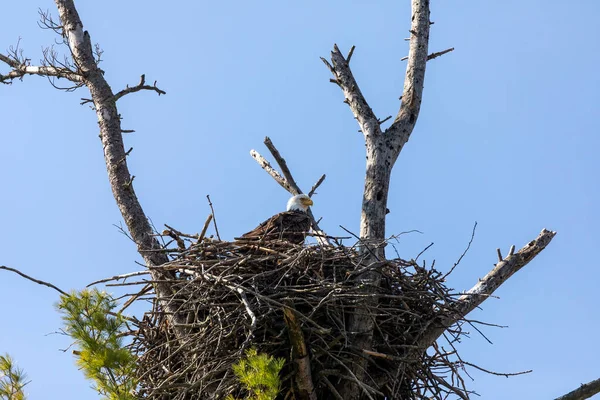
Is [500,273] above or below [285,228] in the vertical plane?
below

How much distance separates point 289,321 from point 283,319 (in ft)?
1.06

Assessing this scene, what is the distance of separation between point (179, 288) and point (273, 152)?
242 centimetres

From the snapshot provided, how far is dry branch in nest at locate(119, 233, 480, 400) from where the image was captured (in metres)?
7.56

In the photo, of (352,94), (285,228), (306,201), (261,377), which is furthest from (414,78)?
(261,377)

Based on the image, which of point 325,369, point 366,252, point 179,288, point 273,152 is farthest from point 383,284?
point 273,152

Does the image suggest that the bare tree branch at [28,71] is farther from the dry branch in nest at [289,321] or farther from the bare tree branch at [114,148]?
the dry branch in nest at [289,321]

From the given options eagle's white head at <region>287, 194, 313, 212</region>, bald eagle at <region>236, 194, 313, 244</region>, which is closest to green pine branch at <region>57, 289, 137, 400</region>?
bald eagle at <region>236, 194, 313, 244</region>

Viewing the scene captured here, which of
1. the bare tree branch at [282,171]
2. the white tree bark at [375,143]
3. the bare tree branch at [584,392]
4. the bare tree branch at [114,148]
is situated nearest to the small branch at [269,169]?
the bare tree branch at [282,171]

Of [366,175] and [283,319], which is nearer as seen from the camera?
[283,319]

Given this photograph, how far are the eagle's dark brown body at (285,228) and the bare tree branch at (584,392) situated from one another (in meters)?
2.32

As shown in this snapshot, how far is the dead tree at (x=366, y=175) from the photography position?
7.86 m

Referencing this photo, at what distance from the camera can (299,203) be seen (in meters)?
9.73

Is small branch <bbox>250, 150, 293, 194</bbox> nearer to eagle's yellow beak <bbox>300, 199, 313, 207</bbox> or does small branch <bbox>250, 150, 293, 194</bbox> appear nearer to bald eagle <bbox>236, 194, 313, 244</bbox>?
eagle's yellow beak <bbox>300, 199, 313, 207</bbox>

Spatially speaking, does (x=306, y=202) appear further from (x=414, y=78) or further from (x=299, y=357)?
(x=299, y=357)
